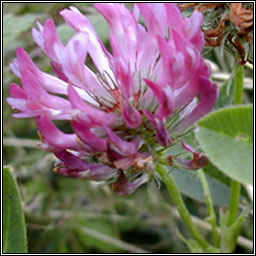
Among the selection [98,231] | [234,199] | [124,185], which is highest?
[124,185]

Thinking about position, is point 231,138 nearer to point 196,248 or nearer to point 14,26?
point 196,248

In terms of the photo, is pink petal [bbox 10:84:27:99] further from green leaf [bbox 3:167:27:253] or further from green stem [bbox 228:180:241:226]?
green stem [bbox 228:180:241:226]

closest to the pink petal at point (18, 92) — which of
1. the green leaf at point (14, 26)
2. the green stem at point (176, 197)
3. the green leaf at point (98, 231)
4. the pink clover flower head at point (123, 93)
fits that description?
the pink clover flower head at point (123, 93)

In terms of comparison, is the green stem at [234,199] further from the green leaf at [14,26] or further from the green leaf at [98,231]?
the green leaf at [14,26]

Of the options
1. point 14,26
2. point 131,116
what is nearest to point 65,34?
point 14,26

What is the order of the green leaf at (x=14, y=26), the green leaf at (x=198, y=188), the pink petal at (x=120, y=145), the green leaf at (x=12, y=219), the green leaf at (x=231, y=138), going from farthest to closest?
1. the green leaf at (x=14, y=26)
2. the green leaf at (x=198, y=188)
3. the green leaf at (x=12, y=219)
4. the pink petal at (x=120, y=145)
5. the green leaf at (x=231, y=138)

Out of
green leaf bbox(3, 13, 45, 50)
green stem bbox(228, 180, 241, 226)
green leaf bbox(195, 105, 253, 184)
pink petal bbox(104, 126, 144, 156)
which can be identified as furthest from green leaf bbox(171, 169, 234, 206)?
green leaf bbox(3, 13, 45, 50)

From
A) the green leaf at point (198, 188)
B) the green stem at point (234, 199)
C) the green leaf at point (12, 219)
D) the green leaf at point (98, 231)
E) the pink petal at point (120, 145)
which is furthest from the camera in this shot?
the green leaf at point (98, 231)
